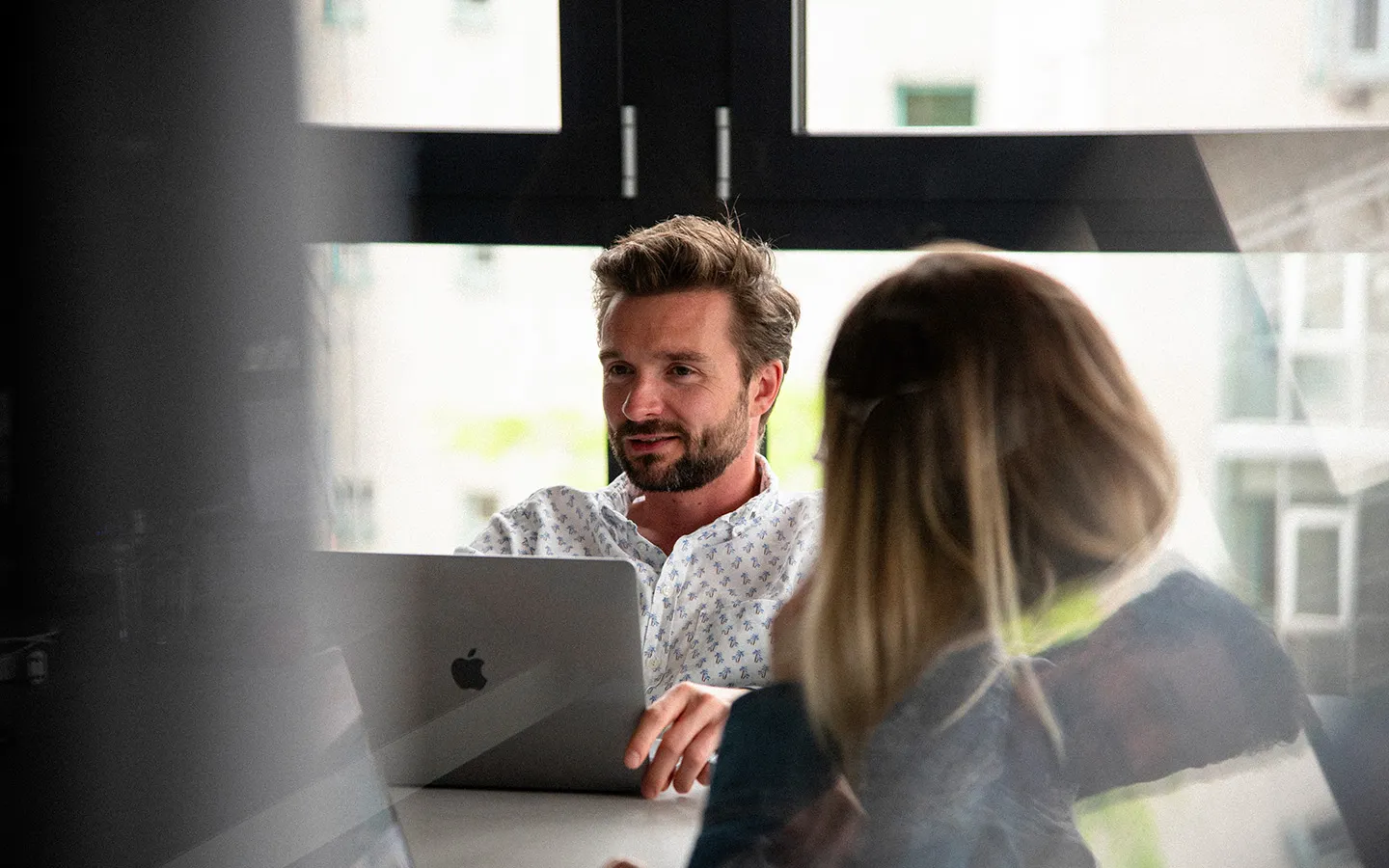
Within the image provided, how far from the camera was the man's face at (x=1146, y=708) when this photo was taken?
79cm

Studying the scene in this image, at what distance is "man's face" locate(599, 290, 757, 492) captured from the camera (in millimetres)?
1381

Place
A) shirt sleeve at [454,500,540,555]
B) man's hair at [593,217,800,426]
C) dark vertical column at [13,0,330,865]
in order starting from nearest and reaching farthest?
dark vertical column at [13,0,330,865]
shirt sleeve at [454,500,540,555]
man's hair at [593,217,800,426]

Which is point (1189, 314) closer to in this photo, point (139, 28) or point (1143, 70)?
point (1143, 70)

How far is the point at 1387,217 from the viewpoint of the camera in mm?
878

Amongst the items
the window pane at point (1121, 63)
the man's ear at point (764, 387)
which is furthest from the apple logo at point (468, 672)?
the window pane at point (1121, 63)

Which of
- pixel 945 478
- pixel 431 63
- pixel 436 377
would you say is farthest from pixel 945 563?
→ pixel 431 63

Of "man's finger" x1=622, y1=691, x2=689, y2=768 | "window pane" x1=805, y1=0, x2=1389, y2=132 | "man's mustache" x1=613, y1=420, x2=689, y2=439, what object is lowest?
"man's finger" x1=622, y1=691, x2=689, y2=768

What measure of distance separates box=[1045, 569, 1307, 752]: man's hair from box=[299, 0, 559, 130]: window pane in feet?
2.07

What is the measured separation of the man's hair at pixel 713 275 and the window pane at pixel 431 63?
0.55 feet

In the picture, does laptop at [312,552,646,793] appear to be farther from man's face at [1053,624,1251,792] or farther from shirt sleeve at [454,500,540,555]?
man's face at [1053,624,1251,792]

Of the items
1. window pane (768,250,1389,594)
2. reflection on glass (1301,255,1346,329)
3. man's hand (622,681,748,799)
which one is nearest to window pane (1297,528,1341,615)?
window pane (768,250,1389,594)

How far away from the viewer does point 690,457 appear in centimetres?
145

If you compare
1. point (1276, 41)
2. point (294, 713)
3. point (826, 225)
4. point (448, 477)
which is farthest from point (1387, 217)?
point (294, 713)

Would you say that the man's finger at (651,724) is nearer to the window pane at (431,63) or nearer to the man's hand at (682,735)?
the man's hand at (682,735)
